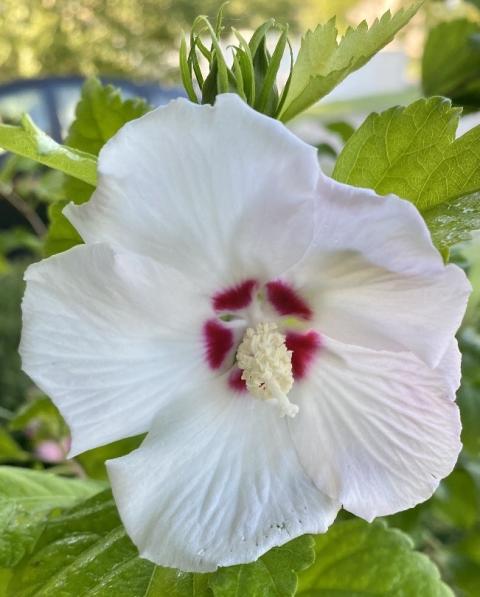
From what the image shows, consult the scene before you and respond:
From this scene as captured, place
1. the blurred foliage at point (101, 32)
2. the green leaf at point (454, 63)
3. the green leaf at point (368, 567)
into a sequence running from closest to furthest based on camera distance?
the green leaf at point (368, 567)
the green leaf at point (454, 63)
the blurred foliage at point (101, 32)

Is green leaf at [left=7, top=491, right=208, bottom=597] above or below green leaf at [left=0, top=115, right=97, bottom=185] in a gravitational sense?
below

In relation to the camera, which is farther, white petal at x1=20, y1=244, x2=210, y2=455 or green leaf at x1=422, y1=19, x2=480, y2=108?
green leaf at x1=422, y1=19, x2=480, y2=108

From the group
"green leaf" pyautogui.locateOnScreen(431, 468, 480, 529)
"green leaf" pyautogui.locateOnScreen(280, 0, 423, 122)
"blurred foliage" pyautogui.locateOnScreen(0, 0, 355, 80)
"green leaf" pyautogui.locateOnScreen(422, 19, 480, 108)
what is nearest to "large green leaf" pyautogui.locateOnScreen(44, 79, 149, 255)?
"green leaf" pyautogui.locateOnScreen(280, 0, 423, 122)

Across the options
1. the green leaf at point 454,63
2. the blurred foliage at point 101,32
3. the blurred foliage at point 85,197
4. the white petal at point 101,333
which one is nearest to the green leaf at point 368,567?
the blurred foliage at point 85,197

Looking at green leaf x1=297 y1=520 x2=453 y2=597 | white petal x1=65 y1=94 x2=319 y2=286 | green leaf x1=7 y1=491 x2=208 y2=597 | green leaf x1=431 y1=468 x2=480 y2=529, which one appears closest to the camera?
white petal x1=65 y1=94 x2=319 y2=286

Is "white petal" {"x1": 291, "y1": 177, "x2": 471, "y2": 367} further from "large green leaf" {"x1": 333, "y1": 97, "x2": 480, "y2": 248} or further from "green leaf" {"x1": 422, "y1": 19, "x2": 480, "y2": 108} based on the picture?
"green leaf" {"x1": 422, "y1": 19, "x2": 480, "y2": 108}

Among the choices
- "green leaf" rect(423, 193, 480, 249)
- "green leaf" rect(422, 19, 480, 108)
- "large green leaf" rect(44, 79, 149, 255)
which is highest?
"large green leaf" rect(44, 79, 149, 255)

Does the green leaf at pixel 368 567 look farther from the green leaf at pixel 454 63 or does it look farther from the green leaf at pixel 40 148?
the green leaf at pixel 454 63

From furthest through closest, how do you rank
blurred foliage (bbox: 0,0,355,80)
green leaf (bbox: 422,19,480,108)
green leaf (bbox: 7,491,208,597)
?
1. blurred foliage (bbox: 0,0,355,80)
2. green leaf (bbox: 422,19,480,108)
3. green leaf (bbox: 7,491,208,597)
